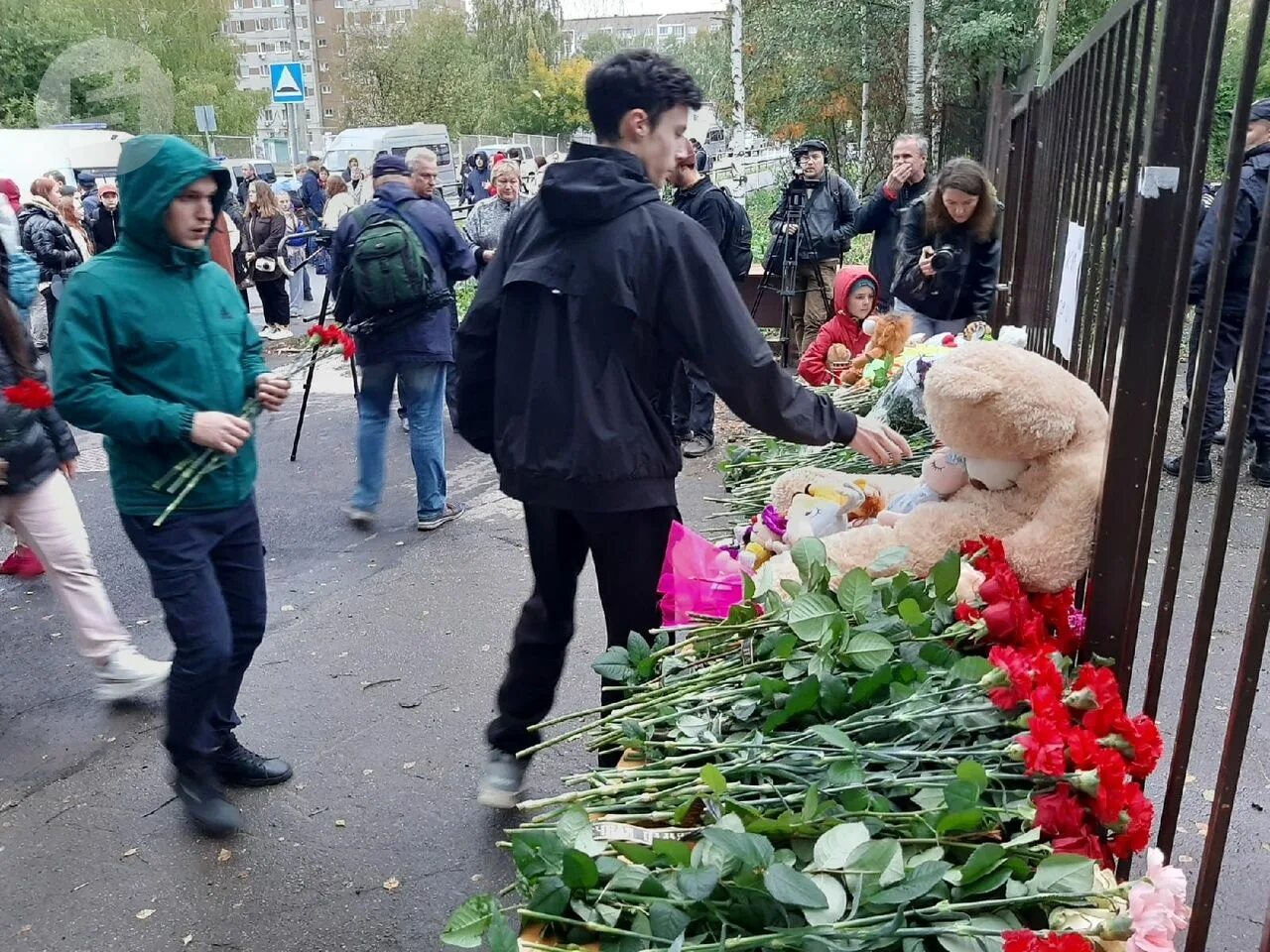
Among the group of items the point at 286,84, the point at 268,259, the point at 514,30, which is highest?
the point at 514,30

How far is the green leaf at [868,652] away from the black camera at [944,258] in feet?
12.1

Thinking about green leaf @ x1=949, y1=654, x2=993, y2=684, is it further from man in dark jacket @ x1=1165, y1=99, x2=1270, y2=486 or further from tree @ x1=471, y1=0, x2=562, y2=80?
tree @ x1=471, y1=0, x2=562, y2=80

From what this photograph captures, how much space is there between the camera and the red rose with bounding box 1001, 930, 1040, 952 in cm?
131

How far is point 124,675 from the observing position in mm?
3857

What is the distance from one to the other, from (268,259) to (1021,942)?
38.5ft

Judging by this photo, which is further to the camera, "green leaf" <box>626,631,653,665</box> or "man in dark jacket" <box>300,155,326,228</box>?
"man in dark jacket" <box>300,155,326,228</box>

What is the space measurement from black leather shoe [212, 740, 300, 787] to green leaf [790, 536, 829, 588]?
6.55 feet

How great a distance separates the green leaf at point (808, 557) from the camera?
221 cm

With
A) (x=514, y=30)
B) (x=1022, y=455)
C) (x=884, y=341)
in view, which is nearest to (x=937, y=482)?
(x=1022, y=455)

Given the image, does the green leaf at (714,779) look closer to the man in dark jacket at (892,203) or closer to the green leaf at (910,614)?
the green leaf at (910,614)

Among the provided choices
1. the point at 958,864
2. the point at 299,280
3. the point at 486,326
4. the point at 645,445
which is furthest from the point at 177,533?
the point at 299,280

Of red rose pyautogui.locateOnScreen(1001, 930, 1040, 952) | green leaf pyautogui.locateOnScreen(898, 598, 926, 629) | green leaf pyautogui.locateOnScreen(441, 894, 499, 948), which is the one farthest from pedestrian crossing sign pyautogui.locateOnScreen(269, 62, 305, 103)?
red rose pyautogui.locateOnScreen(1001, 930, 1040, 952)

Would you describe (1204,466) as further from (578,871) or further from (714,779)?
(578,871)

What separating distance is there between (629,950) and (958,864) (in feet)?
1.67
